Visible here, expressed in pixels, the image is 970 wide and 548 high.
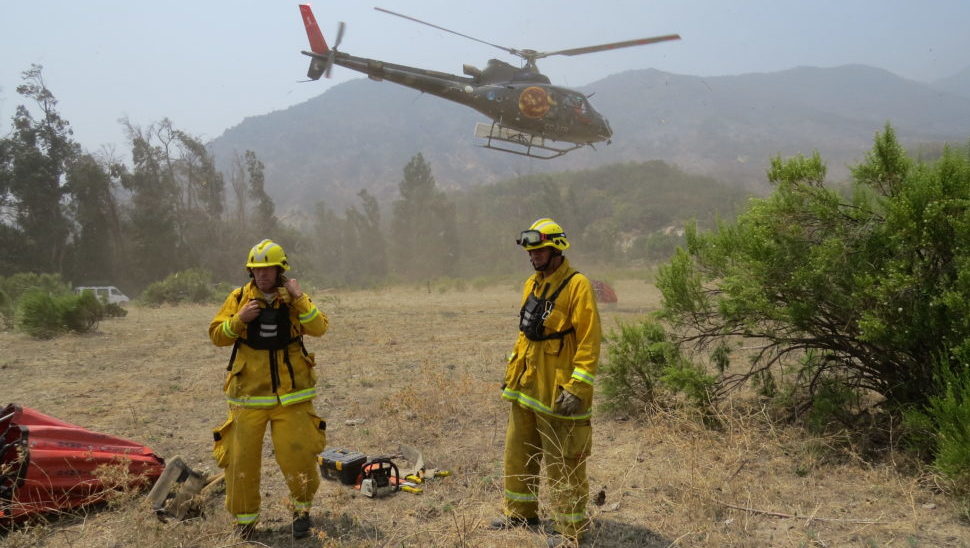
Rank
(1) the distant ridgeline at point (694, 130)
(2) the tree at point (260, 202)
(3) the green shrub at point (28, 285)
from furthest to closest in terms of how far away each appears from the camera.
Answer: (1) the distant ridgeline at point (694, 130), (2) the tree at point (260, 202), (3) the green shrub at point (28, 285)

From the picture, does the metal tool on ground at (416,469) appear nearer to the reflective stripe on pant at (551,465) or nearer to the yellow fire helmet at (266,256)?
the reflective stripe on pant at (551,465)

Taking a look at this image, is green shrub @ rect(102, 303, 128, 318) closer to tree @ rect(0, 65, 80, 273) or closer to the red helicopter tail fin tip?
the red helicopter tail fin tip

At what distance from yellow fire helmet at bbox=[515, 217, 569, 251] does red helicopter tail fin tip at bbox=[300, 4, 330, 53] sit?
49.5ft

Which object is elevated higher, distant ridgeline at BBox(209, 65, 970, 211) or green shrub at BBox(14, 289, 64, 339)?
distant ridgeline at BBox(209, 65, 970, 211)

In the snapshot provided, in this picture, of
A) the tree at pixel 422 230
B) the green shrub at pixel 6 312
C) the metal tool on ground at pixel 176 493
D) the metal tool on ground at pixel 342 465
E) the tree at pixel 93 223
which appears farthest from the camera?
the tree at pixel 422 230

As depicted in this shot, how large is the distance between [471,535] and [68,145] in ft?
129

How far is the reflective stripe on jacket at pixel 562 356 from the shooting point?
3408mm

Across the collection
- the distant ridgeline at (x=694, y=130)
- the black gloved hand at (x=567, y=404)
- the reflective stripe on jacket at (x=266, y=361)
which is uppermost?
the distant ridgeline at (x=694, y=130)

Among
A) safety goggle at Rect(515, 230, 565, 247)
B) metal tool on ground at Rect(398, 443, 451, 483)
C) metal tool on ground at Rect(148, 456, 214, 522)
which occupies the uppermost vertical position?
safety goggle at Rect(515, 230, 565, 247)

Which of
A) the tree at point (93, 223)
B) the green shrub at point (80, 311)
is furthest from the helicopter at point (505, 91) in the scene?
the tree at point (93, 223)

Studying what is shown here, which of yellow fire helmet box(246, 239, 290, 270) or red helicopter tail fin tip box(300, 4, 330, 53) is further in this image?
red helicopter tail fin tip box(300, 4, 330, 53)

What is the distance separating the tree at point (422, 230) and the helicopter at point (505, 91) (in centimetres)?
3119

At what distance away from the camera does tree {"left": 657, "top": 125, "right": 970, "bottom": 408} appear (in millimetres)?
4191

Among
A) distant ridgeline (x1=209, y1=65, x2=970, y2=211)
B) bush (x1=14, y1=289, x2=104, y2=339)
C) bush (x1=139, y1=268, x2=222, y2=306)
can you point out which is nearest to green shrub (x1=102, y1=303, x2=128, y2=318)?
bush (x1=14, y1=289, x2=104, y2=339)
